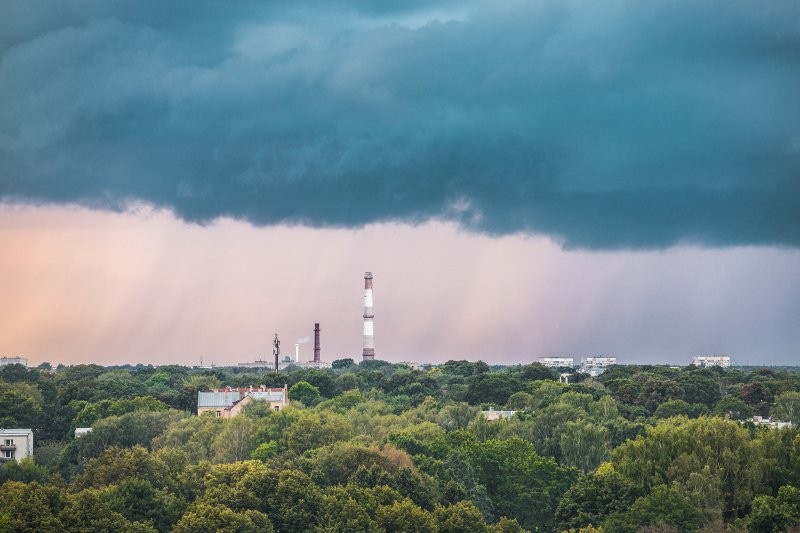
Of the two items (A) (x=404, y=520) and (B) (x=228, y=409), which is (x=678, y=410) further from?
(A) (x=404, y=520)

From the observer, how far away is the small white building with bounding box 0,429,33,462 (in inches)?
4941

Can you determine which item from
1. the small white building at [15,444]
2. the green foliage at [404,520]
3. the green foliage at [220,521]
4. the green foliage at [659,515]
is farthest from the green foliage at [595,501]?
the small white building at [15,444]

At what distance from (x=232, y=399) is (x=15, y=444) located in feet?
128

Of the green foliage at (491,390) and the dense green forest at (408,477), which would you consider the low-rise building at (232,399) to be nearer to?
the dense green forest at (408,477)

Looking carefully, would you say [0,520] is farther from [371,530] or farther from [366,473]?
[366,473]

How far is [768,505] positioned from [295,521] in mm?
26843

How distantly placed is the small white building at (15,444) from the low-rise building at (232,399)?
87.8 feet

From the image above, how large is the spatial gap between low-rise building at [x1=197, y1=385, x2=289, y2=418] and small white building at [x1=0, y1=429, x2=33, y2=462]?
2675 cm

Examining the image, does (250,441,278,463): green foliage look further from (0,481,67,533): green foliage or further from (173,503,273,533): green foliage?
(0,481,67,533): green foliage

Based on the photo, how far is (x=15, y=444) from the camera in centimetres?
12662

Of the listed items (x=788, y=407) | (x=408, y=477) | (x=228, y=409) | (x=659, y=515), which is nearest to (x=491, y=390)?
(x=228, y=409)

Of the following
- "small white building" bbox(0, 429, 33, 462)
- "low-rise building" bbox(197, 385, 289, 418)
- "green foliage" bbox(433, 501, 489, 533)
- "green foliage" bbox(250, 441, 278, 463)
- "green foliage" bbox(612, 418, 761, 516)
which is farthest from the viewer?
"low-rise building" bbox(197, 385, 289, 418)

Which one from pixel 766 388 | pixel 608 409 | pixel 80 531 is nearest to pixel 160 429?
pixel 608 409

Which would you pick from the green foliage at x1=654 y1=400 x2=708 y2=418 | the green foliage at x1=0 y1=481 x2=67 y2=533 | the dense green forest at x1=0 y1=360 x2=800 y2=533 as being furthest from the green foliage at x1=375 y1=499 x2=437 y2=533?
the green foliage at x1=654 y1=400 x2=708 y2=418
